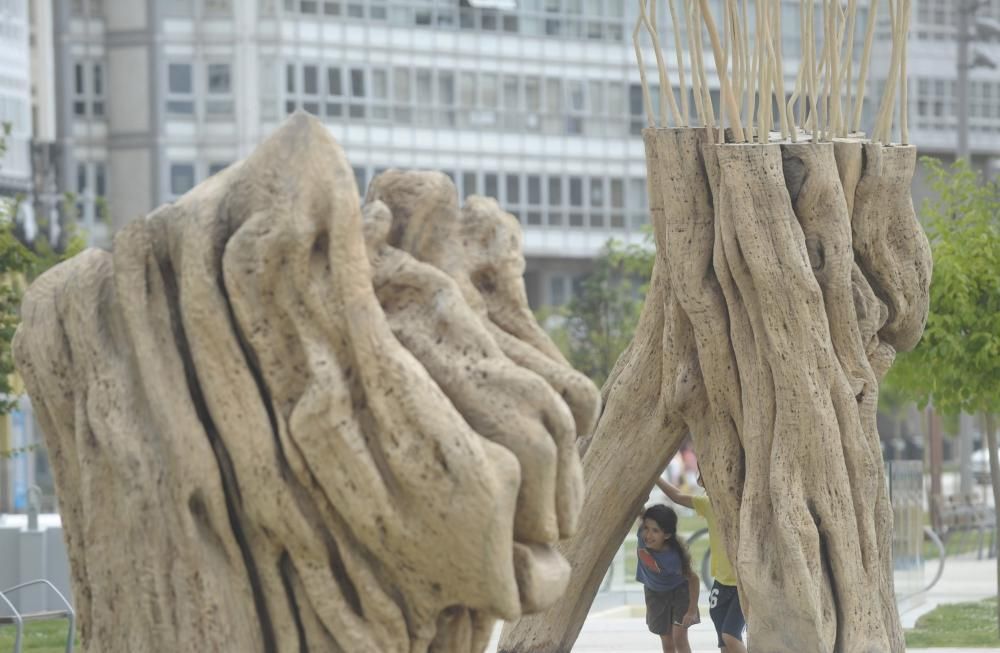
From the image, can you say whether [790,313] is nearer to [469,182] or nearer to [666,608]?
[666,608]

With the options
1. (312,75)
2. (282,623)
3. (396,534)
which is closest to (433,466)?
(396,534)

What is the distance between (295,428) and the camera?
18.3 feet

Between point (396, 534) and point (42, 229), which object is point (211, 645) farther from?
point (42, 229)

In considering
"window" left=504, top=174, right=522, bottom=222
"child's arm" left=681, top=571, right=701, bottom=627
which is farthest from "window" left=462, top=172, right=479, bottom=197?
"child's arm" left=681, top=571, right=701, bottom=627

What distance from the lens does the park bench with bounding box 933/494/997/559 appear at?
81.1ft

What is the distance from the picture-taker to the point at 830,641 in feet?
32.4

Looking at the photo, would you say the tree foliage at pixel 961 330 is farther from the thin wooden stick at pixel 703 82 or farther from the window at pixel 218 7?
the window at pixel 218 7

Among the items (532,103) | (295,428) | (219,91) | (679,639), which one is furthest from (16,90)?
(295,428)

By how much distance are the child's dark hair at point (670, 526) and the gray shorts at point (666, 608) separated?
0.11 meters

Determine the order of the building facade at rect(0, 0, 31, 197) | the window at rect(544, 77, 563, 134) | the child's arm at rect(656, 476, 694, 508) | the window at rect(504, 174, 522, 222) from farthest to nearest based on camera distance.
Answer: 1. the window at rect(544, 77, 563, 134)
2. the window at rect(504, 174, 522, 222)
3. the building facade at rect(0, 0, 31, 197)
4. the child's arm at rect(656, 476, 694, 508)

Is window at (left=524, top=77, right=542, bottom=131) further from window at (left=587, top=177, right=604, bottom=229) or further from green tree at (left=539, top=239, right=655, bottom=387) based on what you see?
green tree at (left=539, top=239, right=655, bottom=387)

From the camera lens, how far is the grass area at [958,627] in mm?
14883

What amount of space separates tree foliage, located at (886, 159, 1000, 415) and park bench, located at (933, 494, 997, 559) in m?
7.80

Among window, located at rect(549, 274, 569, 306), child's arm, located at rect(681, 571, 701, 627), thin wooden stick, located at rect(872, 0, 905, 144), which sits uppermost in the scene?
thin wooden stick, located at rect(872, 0, 905, 144)
